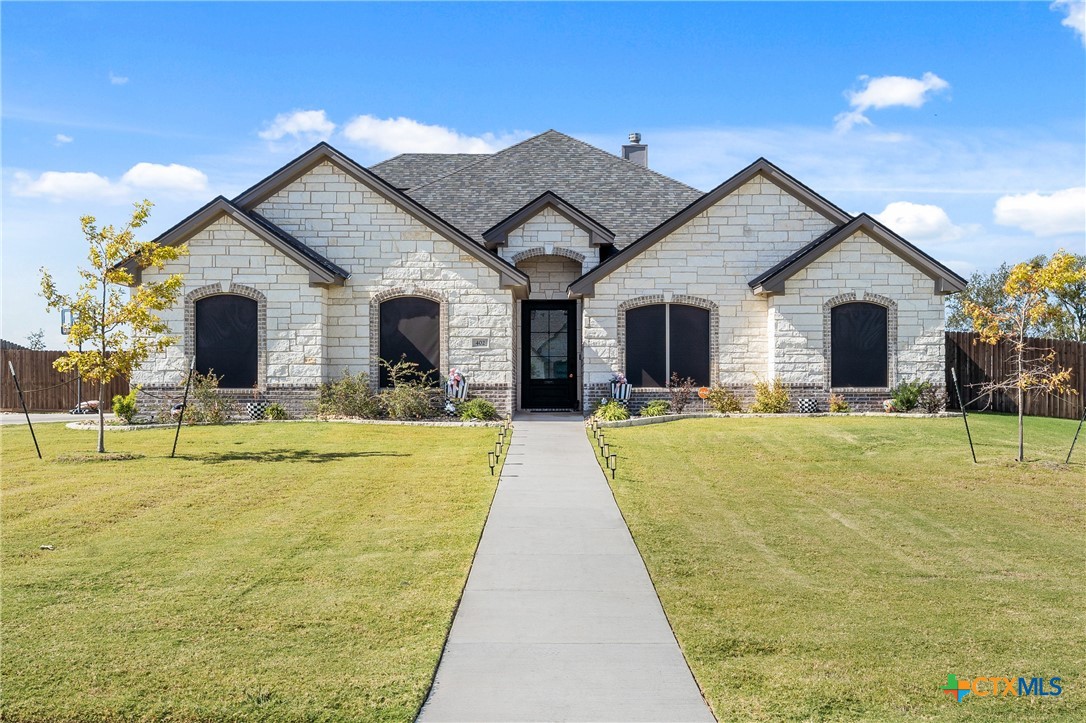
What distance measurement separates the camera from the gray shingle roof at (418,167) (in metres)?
27.5

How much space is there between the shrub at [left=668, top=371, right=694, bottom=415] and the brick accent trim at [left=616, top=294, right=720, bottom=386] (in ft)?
2.19

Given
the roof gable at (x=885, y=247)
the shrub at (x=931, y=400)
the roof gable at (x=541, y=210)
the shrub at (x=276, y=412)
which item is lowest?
the shrub at (x=276, y=412)

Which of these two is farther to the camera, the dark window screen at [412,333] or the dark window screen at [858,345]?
the dark window screen at [858,345]

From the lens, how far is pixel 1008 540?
355 inches

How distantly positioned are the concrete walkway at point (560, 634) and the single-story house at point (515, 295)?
10.6 metres

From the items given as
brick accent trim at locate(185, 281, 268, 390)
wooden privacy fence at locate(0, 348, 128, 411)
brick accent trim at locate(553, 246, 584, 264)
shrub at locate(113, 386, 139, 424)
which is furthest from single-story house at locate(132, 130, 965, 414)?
wooden privacy fence at locate(0, 348, 128, 411)

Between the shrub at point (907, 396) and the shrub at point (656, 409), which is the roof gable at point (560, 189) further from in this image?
the shrub at point (907, 396)

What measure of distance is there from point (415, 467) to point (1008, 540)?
26.3 feet

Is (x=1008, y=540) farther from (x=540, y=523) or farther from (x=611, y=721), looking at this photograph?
(x=611, y=721)

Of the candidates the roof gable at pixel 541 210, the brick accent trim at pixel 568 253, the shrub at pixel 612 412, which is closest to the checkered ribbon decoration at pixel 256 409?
the roof gable at pixel 541 210

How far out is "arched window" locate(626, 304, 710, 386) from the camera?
20.7 m

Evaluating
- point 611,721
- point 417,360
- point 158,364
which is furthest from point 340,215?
point 611,721

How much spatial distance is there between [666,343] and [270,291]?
9.45 m

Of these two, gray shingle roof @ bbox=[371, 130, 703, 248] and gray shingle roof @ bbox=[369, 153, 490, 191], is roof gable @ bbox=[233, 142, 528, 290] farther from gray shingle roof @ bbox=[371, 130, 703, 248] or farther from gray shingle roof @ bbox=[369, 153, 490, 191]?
gray shingle roof @ bbox=[369, 153, 490, 191]
